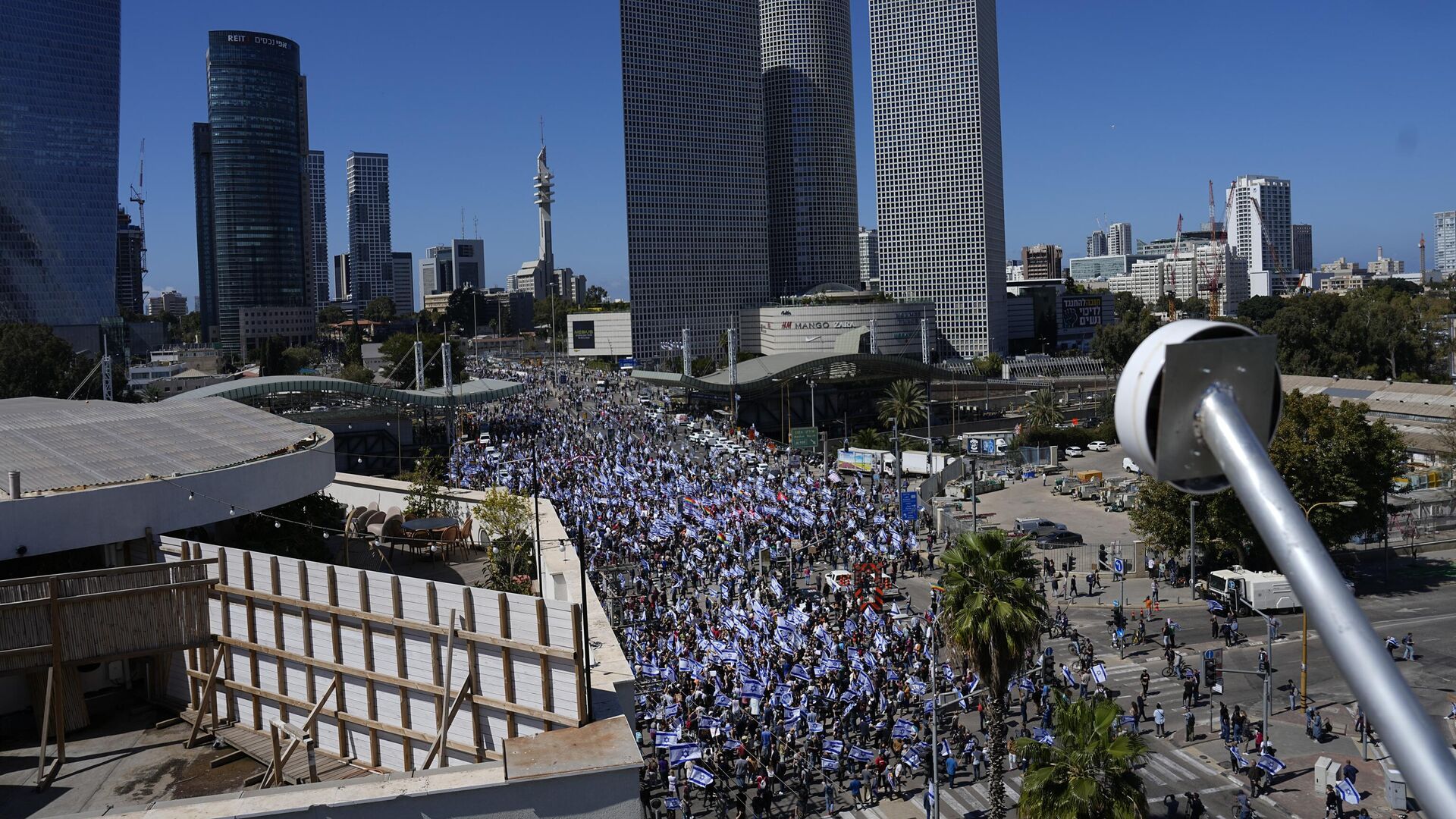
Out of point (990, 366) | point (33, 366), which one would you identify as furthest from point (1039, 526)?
point (990, 366)

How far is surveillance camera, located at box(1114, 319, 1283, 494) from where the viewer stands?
3613 mm

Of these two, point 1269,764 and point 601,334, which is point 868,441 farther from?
point 601,334

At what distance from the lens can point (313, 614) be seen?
16.1 metres

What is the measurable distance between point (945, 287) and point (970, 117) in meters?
25.1

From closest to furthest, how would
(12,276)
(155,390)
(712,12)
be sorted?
(155,390), (12,276), (712,12)

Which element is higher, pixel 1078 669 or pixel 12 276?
pixel 12 276

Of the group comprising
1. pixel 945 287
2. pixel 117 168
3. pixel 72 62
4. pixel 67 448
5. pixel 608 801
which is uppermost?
pixel 72 62

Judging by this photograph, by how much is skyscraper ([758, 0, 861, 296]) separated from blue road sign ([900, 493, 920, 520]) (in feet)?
471

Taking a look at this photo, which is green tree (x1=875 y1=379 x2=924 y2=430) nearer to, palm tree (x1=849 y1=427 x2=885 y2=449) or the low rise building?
palm tree (x1=849 y1=427 x2=885 y2=449)

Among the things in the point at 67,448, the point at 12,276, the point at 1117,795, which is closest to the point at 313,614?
the point at 67,448

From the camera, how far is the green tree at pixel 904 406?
8012cm

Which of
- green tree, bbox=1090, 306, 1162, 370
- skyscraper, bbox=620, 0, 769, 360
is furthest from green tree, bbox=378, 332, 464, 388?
green tree, bbox=1090, 306, 1162, 370

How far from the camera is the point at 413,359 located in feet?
364

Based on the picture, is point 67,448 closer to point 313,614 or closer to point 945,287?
point 313,614
